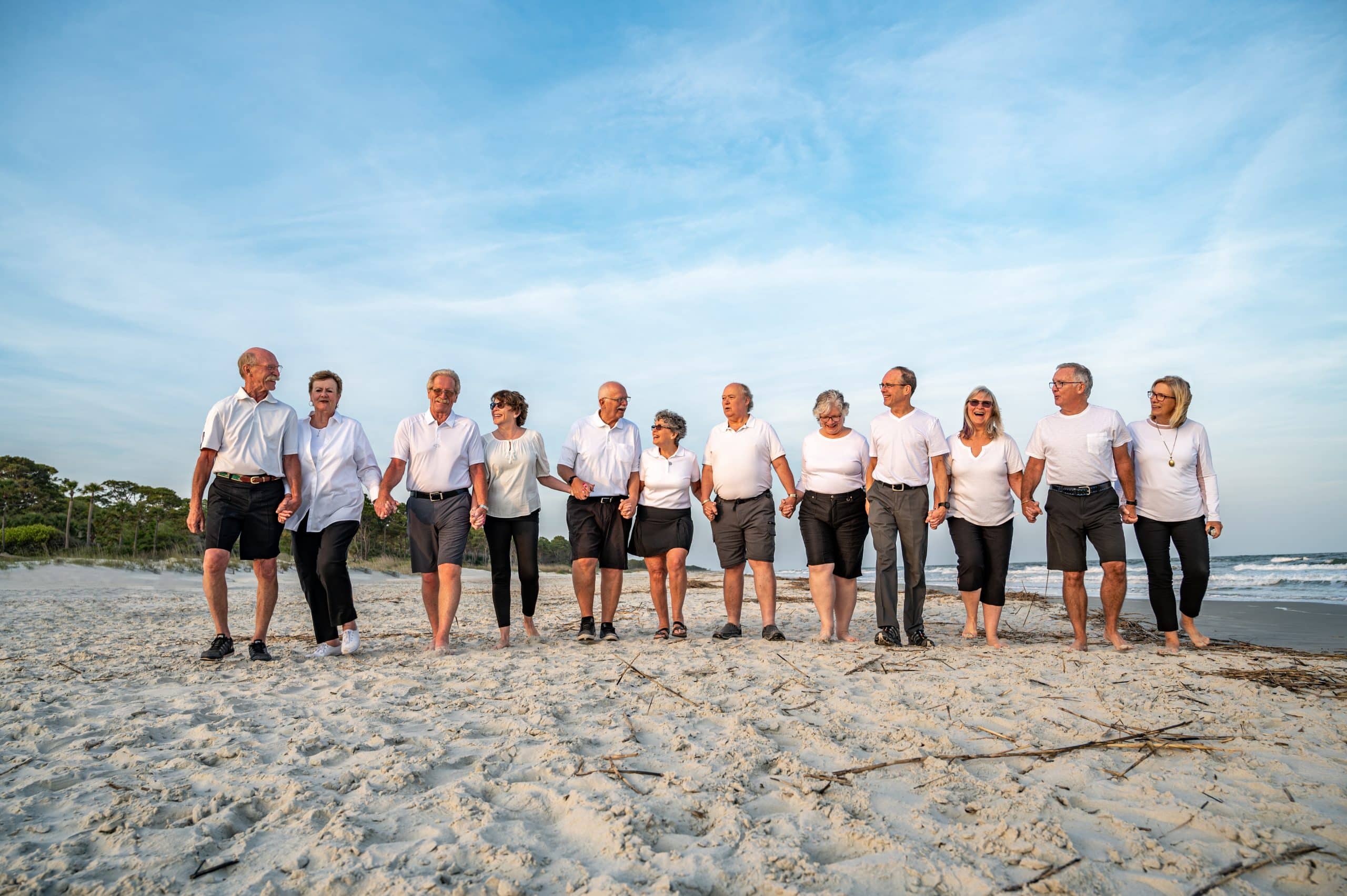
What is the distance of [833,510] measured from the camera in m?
5.90

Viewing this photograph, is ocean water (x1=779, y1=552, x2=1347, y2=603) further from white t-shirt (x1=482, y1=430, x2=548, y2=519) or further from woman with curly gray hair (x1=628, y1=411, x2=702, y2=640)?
white t-shirt (x1=482, y1=430, x2=548, y2=519)

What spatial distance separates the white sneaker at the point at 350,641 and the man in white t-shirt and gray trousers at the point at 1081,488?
17.5ft

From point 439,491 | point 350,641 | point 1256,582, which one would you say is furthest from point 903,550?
point 1256,582

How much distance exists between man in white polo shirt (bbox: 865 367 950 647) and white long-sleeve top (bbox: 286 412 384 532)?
399 cm

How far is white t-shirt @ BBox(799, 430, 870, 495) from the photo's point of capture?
588 cm

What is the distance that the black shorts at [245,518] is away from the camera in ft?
16.1

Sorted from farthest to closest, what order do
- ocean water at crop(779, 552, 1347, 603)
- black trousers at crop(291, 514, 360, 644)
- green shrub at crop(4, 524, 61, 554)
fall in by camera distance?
green shrub at crop(4, 524, 61, 554), ocean water at crop(779, 552, 1347, 603), black trousers at crop(291, 514, 360, 644)

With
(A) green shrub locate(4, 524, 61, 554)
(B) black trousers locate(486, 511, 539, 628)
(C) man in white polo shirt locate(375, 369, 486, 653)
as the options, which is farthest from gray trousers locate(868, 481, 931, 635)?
(A) green shrub locate(4, 524, 61, 554)

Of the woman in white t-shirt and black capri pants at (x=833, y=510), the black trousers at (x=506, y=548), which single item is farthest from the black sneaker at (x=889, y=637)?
the black trousers at (x=506, y=548)

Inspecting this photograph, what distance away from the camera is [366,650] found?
5.64m

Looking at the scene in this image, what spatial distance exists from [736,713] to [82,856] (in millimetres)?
2394

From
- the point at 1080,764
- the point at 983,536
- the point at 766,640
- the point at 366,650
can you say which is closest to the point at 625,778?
the point at 1080,764

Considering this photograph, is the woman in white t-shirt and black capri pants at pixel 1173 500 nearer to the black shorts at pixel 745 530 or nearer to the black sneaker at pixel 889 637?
the black sneaker at pixel 889 637

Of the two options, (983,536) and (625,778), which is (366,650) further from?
(983,536)
